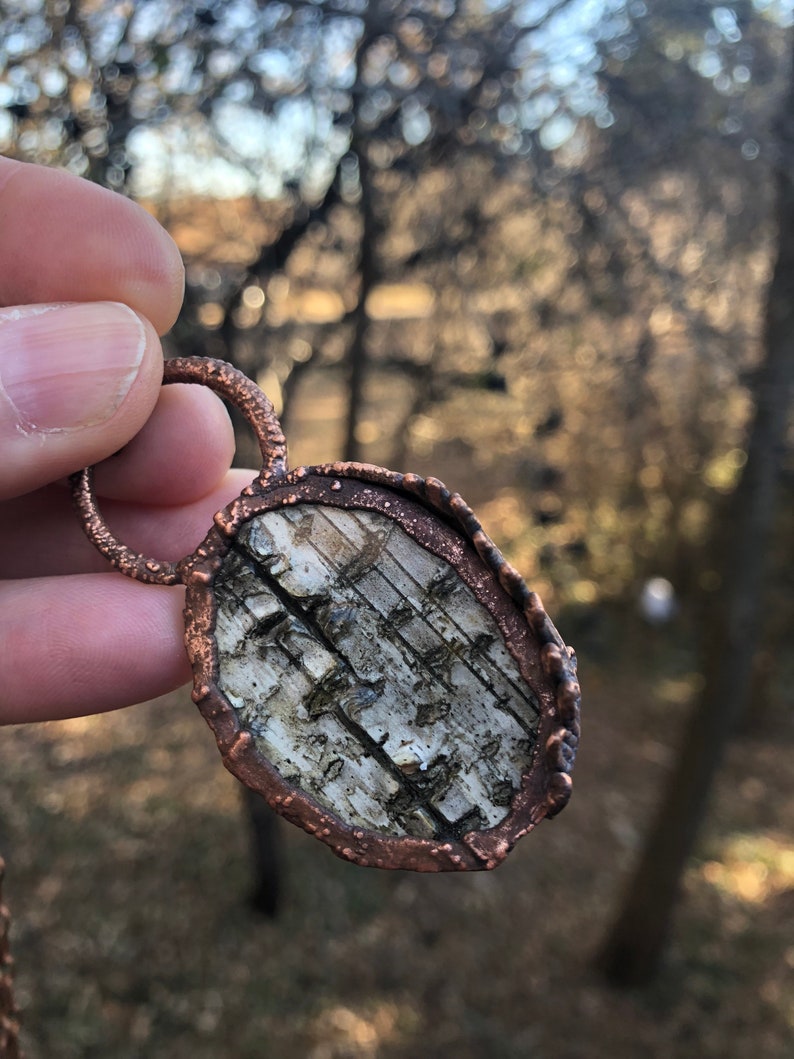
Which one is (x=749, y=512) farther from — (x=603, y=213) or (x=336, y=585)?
(x=336, y=585)

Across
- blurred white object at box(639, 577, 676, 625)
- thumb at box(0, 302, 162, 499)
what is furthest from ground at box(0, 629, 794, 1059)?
thumb at box(0, 302, 162, 499)

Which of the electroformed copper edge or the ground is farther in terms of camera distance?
the ground

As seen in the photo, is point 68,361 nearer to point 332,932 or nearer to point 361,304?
point 361,304

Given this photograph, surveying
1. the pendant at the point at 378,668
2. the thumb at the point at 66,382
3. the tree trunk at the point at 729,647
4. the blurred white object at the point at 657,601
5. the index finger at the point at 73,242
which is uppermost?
the index finger at the point at 73,242

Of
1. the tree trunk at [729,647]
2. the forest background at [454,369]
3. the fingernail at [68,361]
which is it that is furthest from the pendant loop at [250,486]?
the tree trunk at [729,647]

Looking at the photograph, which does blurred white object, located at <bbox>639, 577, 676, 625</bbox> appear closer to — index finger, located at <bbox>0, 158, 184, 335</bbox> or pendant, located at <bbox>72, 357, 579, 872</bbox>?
pendant, located at <bbox>72, 357, 579, 872</bbox>

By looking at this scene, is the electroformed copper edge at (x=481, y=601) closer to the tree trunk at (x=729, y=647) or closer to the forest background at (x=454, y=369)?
the forest background at (x=454, y=369)
